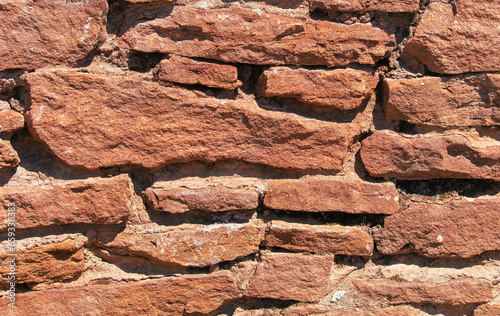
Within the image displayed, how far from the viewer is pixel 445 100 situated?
55.3 inches

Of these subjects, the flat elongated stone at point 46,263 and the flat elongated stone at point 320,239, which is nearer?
the flat elongated stone at point 46,263

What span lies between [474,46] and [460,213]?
60 centimetres

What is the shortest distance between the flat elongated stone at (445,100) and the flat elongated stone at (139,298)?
852 millimetres

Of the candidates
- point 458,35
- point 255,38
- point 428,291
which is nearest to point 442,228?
point 428,291

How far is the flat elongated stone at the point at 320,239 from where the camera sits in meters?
1.36

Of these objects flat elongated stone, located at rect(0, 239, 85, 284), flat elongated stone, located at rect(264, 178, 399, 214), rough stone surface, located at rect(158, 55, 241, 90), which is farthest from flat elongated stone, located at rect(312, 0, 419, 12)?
flat elongated stone, located at rect(0, 239, 85, 284)

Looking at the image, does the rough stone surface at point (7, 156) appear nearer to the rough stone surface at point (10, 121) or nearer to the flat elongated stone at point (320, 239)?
the rough stone surface at point (10, 121)

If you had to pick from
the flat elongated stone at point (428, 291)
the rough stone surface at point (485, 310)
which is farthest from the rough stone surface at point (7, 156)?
the rough stone surface at point (485, 310)

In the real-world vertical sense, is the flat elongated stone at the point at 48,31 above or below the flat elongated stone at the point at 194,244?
above

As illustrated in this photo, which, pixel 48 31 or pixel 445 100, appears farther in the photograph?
pixel 445 100

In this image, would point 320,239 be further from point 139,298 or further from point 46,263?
point 46,263

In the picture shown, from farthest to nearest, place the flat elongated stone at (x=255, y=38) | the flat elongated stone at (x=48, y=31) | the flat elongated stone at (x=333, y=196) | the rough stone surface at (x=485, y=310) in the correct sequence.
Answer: the rough stone surface at (x=485, y=310) → the flat elongated stone at (x=333, y=196) → the flat elongated stone at (x=255, y=38) → the flat elongated stone at (x=48, y=31)

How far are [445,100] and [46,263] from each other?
145 cm

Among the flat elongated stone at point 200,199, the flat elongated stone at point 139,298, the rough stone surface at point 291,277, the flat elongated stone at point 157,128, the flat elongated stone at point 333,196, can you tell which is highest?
the flat elongated stone at point 157,128
